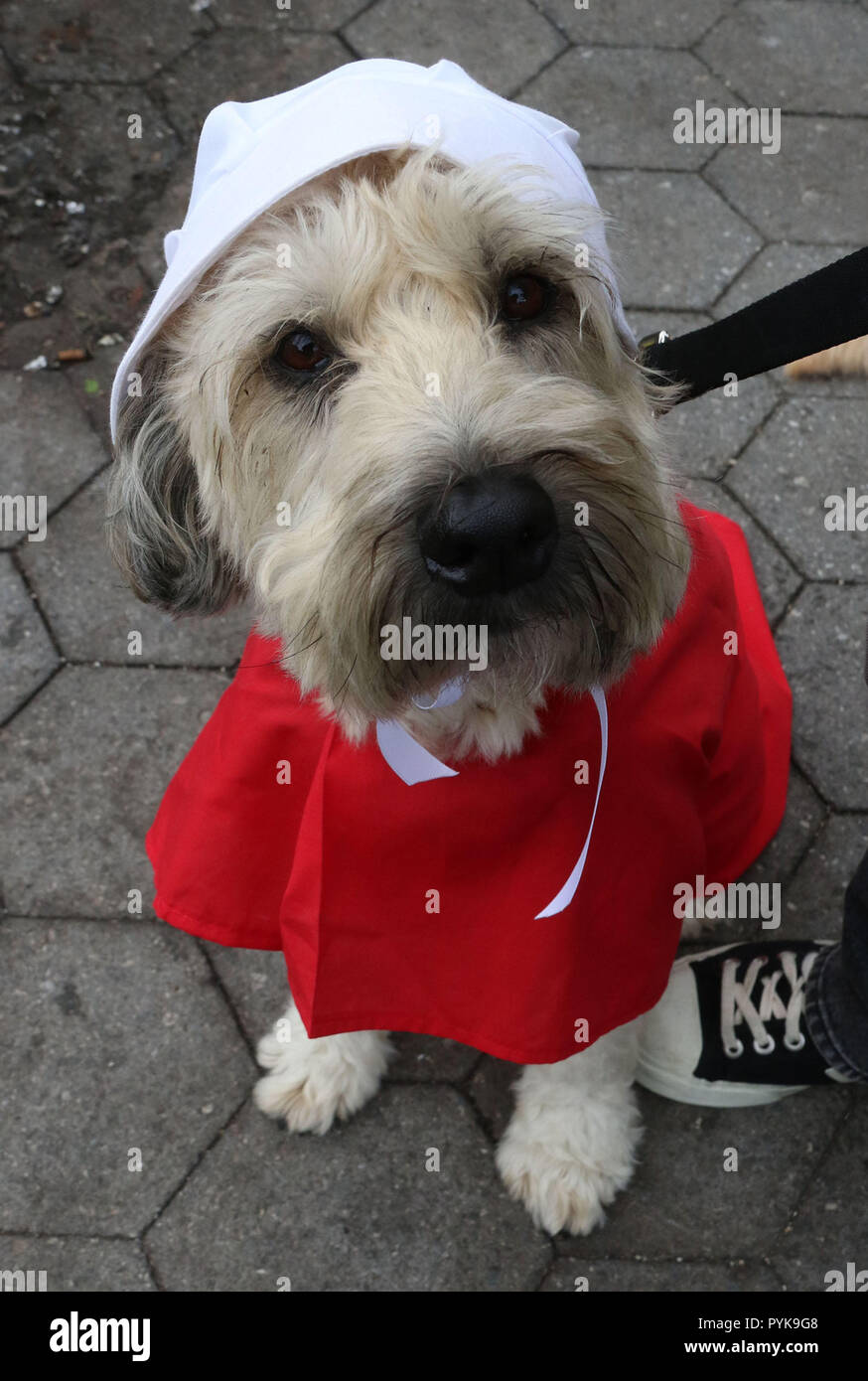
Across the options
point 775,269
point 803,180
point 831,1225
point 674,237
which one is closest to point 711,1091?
point 831,1225

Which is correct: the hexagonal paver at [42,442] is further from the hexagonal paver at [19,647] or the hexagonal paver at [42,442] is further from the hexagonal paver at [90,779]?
the hexagonal paver at [90,779]

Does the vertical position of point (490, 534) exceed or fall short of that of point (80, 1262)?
it exceeds it

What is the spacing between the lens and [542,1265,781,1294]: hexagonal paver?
2.58 m

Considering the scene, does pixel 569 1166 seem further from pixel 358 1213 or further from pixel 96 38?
pixel 96 38

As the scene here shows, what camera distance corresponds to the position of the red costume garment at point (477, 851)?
2.09 meters

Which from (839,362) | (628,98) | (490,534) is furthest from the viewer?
(628,98)

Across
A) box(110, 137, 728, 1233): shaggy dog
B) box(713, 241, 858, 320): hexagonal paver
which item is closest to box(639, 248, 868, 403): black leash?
box(110, 137, 728, 1233): shaggy dog

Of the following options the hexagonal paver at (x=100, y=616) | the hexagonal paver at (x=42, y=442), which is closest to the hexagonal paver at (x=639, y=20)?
the hexagonal paver at (x=42, y=442)

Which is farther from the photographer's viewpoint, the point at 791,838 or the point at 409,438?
the point at 791,838

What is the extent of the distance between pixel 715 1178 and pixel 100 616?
2358 millimetres

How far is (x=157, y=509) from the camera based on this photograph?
216 cm

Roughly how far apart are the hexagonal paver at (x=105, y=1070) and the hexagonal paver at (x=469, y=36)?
3550mm

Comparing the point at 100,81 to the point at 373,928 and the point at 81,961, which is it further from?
the point at 373,928
